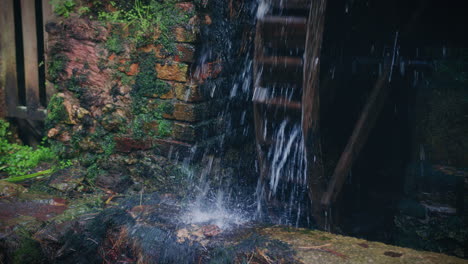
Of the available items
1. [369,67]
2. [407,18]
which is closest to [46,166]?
[369,67]

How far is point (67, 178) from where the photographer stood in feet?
7.64

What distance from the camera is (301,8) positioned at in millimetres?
2590

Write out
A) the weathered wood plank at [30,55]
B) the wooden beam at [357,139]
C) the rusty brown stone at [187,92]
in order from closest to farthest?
the rusty brown stone at [187,92]
the wooden beam at [357,139]
the weathered wood plank at [30,55]

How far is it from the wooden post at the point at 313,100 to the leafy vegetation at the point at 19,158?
5.84 feet

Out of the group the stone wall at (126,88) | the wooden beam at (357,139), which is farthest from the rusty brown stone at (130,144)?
the wooden beam at (357,139)

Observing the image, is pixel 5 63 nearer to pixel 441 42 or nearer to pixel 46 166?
pixel 46 166

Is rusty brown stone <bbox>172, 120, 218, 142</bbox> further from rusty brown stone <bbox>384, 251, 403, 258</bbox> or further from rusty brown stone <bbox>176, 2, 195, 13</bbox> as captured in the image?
rusty brown stone <bbox>384, 251, 403, 258</bbox>

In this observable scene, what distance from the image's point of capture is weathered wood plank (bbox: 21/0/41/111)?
3.04 metres

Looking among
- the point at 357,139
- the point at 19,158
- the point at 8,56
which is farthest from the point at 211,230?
the point at 8,56

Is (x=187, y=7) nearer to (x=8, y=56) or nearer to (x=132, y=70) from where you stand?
(x=132, y=70)

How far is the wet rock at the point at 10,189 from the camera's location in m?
2.16

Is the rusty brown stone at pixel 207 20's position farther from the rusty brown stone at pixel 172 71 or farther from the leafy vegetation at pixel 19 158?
the leafy vegetation at pixel 19 158

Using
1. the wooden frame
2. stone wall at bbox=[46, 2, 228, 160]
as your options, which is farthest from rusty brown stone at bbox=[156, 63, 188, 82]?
the wooden frame

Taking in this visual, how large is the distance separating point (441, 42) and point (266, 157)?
6.08ft
